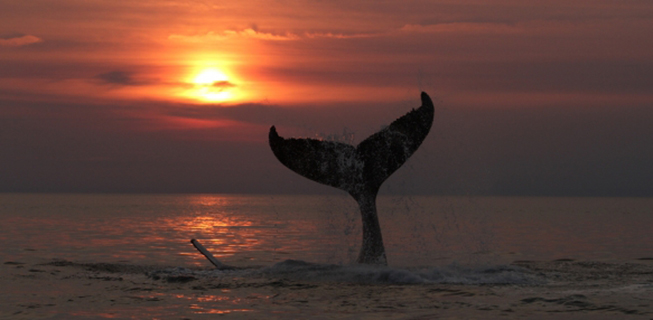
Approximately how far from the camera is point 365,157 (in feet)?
51.4

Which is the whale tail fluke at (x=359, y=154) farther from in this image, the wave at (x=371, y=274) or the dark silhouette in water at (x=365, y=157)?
the wave at (x=371, y=274)

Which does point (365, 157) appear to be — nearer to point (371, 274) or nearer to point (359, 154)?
point (359, 154)

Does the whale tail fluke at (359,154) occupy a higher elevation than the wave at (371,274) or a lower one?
higher

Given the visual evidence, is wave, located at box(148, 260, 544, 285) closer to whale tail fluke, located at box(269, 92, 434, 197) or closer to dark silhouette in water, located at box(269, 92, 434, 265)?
dark silhouette in water, located at box(269, 92, 434, 265)

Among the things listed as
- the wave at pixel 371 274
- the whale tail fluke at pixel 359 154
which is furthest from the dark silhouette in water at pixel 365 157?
the wave at pixel 371 274

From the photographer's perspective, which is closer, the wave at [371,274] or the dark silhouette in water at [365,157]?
the dark silhouette in water at [365,157]

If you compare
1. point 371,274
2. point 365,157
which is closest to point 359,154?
point 365,157

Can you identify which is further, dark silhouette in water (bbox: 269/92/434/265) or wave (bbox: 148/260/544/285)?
wave (bbox: 148/260/544/285)

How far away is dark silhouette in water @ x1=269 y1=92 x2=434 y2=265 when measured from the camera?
15.2 m

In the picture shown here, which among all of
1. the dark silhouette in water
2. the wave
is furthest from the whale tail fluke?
the wave

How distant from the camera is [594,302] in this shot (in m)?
13.2

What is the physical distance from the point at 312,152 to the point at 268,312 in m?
3.98

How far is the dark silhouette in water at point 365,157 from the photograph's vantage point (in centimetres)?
1521

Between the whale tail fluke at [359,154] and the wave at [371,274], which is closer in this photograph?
the whale tail fluke at [359,154]
